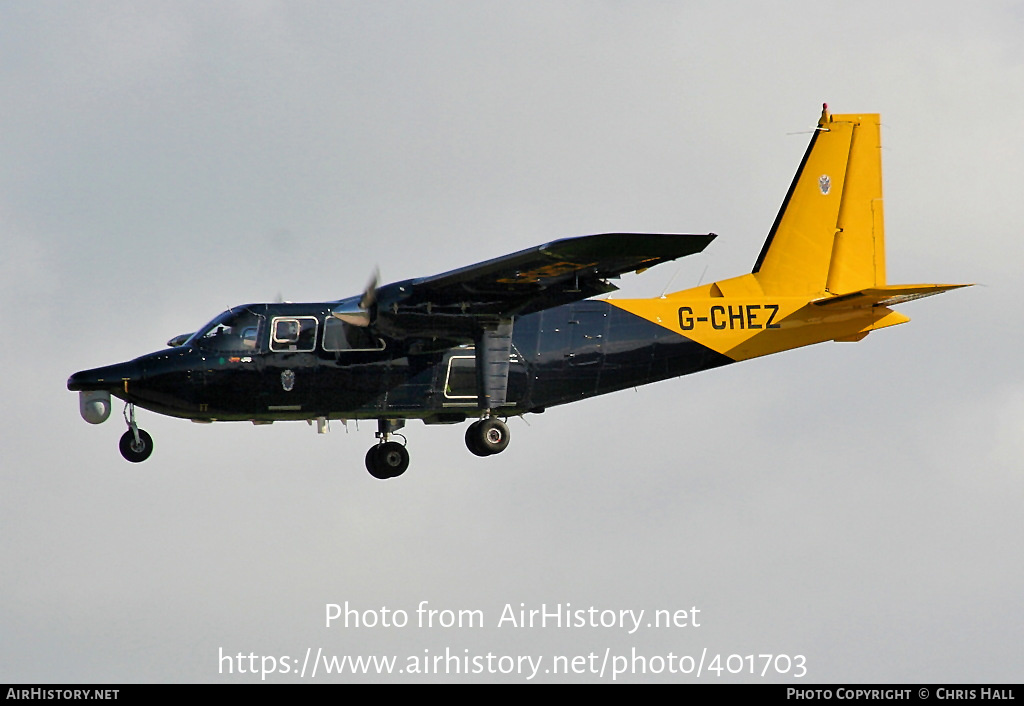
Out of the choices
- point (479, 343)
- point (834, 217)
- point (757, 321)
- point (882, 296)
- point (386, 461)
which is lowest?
point (386, 461)

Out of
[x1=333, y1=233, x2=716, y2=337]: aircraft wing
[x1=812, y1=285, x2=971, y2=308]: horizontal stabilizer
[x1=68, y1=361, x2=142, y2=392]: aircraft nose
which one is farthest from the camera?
[x1=812, y1=285, x2=971, y2=308]: horizontal stabilizer

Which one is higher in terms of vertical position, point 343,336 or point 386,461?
point 343,336

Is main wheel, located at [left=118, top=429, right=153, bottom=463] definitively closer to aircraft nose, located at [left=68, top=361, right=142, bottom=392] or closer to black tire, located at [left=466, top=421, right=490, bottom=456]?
aircraft nose, located at [left=68, top=361, right=142, bottom=392]

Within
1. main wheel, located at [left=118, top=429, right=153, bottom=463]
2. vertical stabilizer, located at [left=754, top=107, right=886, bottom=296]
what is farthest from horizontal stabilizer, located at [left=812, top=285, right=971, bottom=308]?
main wheel, located at [left=118, top=429, right=153, bottom=463]

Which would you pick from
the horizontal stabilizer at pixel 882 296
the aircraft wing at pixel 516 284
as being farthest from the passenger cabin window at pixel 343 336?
the horizontal stabilizer at pixel 882 296

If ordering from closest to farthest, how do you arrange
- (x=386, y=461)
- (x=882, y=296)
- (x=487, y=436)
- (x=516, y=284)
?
(x=516, y=284), (x=487, y=436), (x=882, y=296), (x=386, y=461)

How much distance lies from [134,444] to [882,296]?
13.2 metres

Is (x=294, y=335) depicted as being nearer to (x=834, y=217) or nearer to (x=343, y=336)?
(x=343, y=336)

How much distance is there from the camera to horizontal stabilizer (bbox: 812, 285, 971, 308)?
A: 88.0ft

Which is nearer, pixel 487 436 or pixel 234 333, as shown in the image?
pixel 234 333

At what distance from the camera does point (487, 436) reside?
26.4 meters

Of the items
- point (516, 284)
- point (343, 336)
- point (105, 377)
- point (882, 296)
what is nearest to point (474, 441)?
point (343, 336)

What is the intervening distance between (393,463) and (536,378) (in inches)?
124

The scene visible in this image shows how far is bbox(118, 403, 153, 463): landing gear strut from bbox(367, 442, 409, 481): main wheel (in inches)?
156
